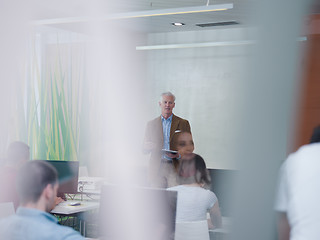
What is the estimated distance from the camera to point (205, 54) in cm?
608

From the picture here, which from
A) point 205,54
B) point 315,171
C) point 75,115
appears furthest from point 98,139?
point 315,171

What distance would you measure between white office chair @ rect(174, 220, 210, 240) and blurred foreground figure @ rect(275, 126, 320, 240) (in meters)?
1.38

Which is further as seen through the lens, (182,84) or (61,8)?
(182,84)

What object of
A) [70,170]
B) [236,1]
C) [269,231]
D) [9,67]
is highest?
[236,1]

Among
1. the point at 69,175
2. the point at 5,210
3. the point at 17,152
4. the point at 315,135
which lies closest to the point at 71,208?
the point at 69,175

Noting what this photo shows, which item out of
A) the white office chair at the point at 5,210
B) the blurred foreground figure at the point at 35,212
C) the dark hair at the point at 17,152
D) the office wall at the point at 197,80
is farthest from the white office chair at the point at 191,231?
the office wall at the point at 197,80

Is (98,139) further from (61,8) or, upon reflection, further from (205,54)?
(205,54)

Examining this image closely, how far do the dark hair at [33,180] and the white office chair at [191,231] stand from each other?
75 centimetres

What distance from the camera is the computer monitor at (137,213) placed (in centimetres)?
113

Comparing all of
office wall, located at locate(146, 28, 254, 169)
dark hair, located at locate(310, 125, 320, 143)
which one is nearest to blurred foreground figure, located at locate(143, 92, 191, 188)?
office wall, located at locate(146, 28, 254, 169)

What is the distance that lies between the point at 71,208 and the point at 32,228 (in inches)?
76.8

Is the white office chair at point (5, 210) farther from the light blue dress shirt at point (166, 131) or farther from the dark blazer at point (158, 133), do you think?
the light blue dress shirt at point (166, 131)

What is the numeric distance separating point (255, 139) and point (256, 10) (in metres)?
0.20

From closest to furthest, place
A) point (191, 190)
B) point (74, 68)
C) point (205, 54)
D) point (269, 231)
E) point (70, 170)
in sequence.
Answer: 1. point (269, 231)
2. point (191, 190)
3. point (70, 170)
4. point (74, 68)
5. point (205, 54)
